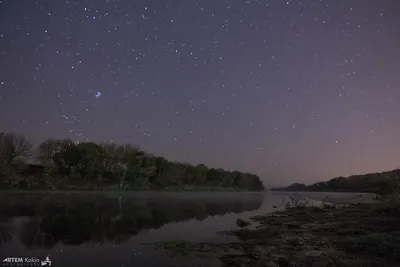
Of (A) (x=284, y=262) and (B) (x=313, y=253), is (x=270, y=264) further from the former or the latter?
(B) (x=313, y=253)

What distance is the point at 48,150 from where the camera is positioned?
3563 inches

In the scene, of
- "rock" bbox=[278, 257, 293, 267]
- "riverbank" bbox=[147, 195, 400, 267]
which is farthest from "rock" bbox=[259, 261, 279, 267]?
"rock" bbox=[278, 257, 293, 267]

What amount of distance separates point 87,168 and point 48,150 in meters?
12.0

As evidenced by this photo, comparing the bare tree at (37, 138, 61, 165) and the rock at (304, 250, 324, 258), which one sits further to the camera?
the bare tree at (37, 138, 61, 165)

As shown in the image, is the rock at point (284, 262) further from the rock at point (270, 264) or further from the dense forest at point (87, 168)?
the dense forest at point (87, 168)

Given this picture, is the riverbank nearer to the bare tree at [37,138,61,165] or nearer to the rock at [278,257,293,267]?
the rock at [278,257,293,267]

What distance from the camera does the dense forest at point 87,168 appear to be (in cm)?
7225

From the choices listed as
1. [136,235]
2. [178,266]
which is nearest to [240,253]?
[178,266]

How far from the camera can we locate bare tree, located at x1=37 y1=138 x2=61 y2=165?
292 ft

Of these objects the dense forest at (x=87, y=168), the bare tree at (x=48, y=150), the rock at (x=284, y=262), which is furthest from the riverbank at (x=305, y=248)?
the bare tree at (x=48, y=150)

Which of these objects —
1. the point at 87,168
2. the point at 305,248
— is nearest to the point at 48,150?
the point at 87,168

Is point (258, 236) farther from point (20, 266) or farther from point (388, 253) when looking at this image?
point (20, 266)

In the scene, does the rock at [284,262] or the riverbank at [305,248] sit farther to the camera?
the riverbank at [305,248]

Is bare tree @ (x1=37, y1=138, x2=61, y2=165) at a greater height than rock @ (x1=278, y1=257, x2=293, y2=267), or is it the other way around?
bare tree @ (x1=37, y1=138, x2=61, y2=165)
